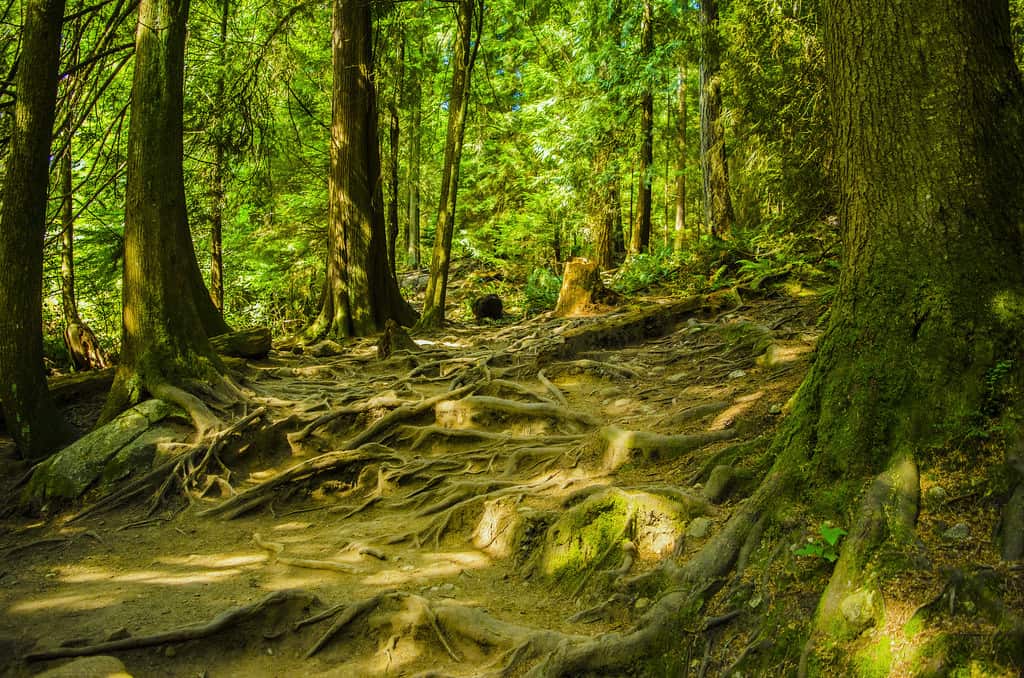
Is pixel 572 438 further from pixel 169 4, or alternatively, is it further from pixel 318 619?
pixel 169 4

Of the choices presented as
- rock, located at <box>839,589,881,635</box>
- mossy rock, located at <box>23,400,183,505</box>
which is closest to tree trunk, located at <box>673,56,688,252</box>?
mossy rock, located at <box>23,400,183,505</box>

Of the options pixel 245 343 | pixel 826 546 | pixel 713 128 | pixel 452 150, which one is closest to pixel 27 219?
pixel 245 343

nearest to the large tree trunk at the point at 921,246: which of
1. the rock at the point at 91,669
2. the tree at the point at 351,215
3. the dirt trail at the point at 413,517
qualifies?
the dirt trail at the point at 413,517

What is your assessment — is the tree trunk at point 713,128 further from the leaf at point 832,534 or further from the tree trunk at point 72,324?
A: the tree trunk at point 72,324

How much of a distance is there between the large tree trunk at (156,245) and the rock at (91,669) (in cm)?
445

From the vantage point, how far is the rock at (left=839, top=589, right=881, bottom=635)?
2.65 meters

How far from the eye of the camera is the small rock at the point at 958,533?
111 inches

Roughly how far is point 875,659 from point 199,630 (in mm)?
3669

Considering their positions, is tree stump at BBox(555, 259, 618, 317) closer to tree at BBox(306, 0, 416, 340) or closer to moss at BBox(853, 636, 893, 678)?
tree at BBox(306, 0, 416, 340)

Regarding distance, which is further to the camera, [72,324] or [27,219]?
[72,324]

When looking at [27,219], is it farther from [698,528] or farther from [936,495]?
[936,495]

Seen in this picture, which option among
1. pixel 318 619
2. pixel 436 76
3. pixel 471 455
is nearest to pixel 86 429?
pixel 471 455

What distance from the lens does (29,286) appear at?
7.41 metres

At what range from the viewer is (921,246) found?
3.35 metres
